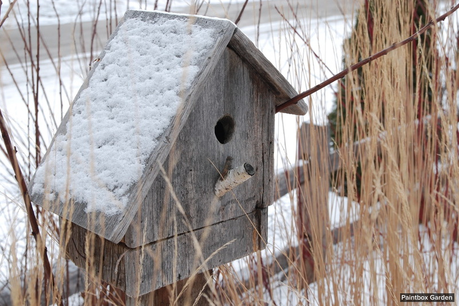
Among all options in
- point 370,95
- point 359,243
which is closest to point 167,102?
point 370,95

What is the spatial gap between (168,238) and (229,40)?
0.53m

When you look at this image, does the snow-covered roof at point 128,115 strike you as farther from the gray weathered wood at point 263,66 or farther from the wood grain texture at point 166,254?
the wood grain texture at point 166,254

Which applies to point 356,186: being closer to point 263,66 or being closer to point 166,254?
point 263,66

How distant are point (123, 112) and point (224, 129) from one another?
30cm

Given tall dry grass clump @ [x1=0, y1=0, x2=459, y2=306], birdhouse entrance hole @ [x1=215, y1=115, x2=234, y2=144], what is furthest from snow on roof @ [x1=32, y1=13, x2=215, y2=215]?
birdhouse entrance hole @ [x1=215, y1=115, x2=234, y2=144]

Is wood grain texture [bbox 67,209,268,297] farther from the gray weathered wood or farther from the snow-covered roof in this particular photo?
the gray weathered wood

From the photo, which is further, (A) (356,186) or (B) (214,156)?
(A) (356,186)

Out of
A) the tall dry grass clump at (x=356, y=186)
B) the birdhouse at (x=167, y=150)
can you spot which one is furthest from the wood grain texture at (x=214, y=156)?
the tall dry grass clump at (x=356, y=186)

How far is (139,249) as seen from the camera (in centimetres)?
127

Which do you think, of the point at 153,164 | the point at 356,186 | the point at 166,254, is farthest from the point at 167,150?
the point at 356,186

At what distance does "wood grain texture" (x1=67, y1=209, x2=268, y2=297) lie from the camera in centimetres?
128

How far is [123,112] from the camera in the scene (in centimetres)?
132

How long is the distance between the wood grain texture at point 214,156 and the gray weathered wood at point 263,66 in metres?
0.03

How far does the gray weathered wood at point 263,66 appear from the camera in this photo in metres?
1.35
